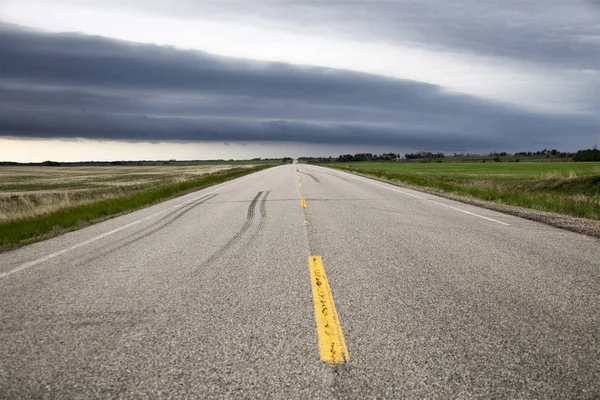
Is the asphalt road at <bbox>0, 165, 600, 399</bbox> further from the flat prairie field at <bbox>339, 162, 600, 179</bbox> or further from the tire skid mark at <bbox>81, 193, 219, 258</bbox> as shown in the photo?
the flat prairie field at <bbox>339, 162, 600, 179</bbox>

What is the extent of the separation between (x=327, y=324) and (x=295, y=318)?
13.3 inches

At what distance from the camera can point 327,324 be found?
11.7 ft

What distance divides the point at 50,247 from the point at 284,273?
16.5 feet

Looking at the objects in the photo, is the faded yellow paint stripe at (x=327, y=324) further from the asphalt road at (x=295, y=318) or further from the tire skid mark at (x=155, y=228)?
the tire skid mark at (x=155, y=228)

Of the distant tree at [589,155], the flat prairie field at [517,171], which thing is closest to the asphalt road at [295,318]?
the flat prairie field at [517,171]

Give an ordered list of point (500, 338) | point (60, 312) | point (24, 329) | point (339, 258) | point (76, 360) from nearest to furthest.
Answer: point (76, 360), point (500, 338), point (24, 329), point (60, 312), point (339, 258)

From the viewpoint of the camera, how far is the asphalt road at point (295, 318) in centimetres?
267

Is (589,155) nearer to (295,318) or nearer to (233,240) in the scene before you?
(233,240)

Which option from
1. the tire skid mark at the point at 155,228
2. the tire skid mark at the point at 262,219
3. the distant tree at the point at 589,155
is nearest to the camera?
the tire skid mark at the point at 155,228

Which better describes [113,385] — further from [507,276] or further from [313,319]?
[507,276]

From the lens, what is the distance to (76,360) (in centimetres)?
298

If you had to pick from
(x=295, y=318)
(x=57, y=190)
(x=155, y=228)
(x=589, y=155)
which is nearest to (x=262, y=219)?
(x=155, y=228)

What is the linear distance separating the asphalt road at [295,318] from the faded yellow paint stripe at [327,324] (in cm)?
7

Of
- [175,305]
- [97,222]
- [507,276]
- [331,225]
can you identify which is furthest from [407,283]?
[97,222]
